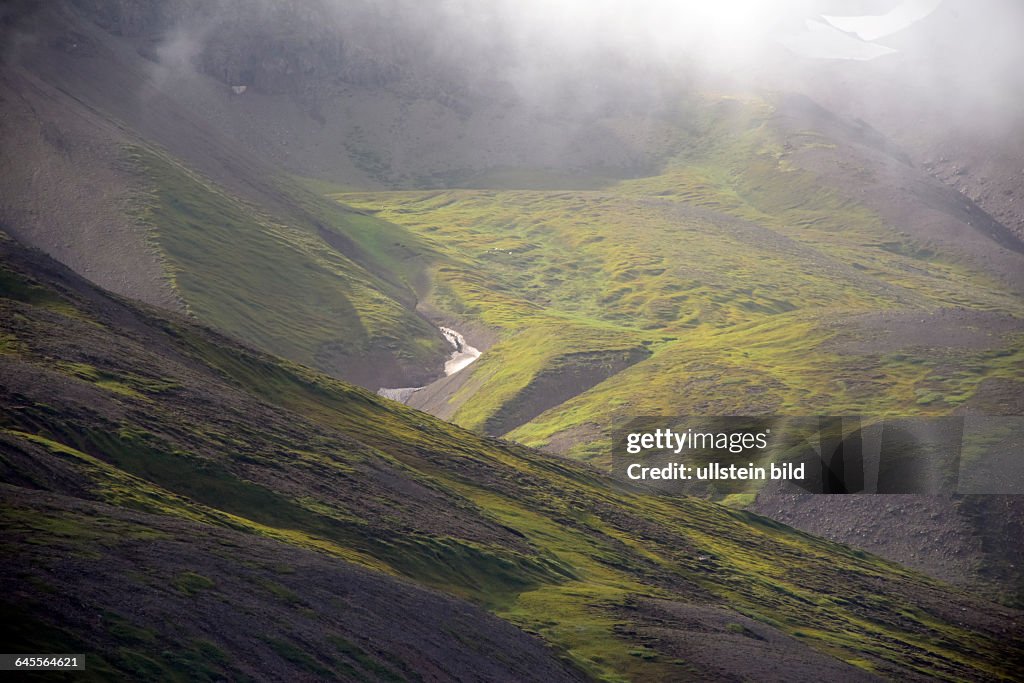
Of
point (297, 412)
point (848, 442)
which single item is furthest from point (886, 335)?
point (297, 412)

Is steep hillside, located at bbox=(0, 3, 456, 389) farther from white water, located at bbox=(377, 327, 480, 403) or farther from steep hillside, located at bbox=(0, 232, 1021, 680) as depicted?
steep hillside, located at bbox=(0, 232, 1021, 680)

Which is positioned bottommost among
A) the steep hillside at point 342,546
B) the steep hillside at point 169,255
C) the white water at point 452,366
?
the steep hillside at point 342,546

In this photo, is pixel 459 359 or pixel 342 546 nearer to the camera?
pixel 342 546

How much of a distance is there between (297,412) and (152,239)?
9485 centimetres

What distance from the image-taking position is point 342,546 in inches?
2640

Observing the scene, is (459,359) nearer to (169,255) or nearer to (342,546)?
(169,255)

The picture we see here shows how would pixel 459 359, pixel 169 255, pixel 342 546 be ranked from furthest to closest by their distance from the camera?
pixel 459 359
pixel 169 255
pixel 342 546

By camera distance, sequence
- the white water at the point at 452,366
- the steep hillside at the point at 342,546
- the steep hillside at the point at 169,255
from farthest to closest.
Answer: the white water at the point at 452,366, the steep hillside at the point at 169,255, the steep hillside at the point at 342,546

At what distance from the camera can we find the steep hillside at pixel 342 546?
47531 millimetres

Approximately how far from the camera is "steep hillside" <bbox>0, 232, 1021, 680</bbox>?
47.5 m

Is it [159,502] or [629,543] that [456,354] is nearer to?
[629,543]

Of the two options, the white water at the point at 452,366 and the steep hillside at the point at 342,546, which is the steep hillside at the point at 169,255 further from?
the steep hillside at the point at 342,546

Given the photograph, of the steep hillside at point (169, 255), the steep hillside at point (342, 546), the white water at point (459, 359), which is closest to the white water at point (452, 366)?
the white water at point (459, 359)

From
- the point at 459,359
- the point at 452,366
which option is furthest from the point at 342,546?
the point at 459,359
